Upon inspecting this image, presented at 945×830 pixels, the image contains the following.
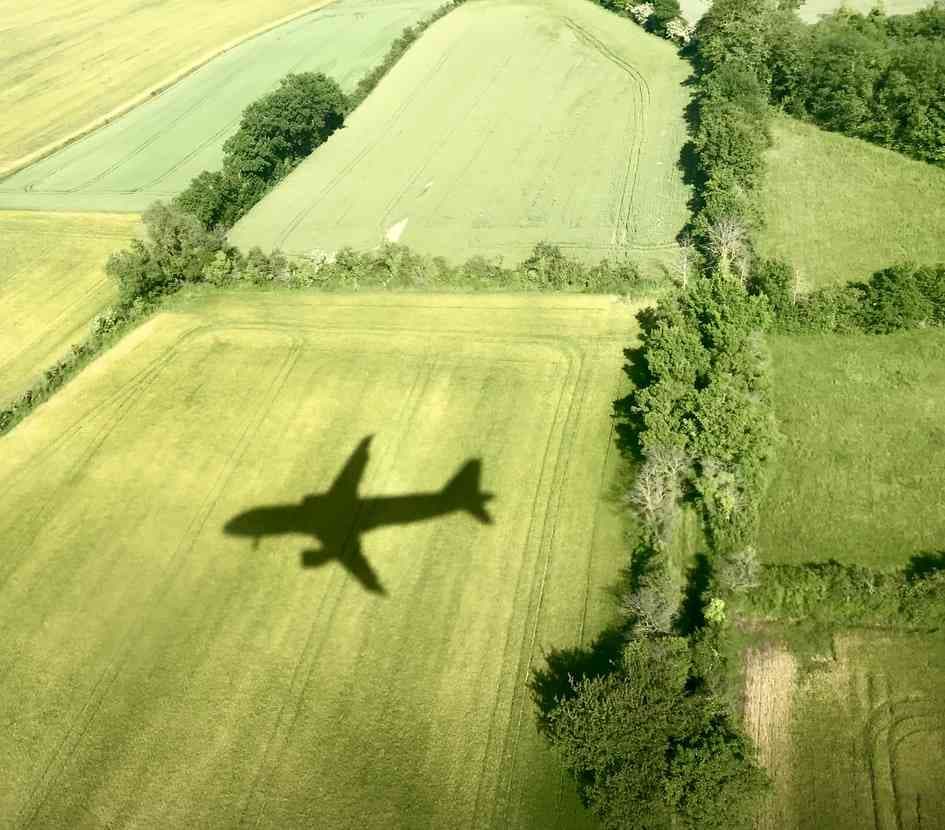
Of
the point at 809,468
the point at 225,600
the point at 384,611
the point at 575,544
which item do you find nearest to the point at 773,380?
the point at 809,468

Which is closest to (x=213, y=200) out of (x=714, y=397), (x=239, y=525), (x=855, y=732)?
(x=239, y=525)

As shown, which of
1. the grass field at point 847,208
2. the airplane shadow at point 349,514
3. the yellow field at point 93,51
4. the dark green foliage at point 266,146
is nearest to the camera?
the airplane shadow at point 349,514

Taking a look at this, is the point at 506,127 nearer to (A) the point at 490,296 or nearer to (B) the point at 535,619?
(A) the point at 490,296

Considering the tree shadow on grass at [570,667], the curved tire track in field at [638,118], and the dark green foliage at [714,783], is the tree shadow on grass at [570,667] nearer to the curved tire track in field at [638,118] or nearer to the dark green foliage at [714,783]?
the dark green foliage at [714,783]

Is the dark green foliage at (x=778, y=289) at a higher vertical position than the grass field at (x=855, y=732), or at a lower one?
higher

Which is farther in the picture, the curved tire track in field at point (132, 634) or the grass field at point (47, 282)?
the grass field at point (47, 282)

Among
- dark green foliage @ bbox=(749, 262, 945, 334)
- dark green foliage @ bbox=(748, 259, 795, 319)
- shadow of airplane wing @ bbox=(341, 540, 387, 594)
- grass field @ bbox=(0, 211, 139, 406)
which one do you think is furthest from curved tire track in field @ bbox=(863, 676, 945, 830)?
grass field @ bbox=(0, 211, 139, 406)

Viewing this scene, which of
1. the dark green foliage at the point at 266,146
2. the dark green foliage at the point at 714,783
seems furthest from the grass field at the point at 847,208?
the dark green foliage at the point at 266,146
